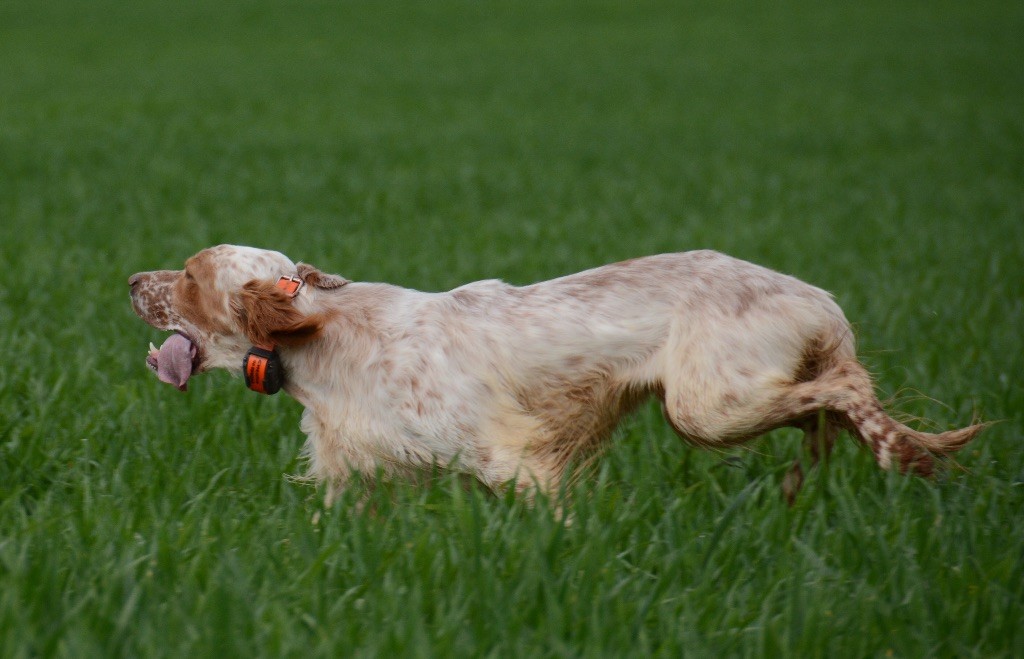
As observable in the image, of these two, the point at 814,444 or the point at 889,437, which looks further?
the point at 814,444

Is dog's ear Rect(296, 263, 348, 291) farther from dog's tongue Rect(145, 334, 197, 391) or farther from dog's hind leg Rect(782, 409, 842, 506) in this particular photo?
dog's hind leg Rect(782, 409, 842, 506)

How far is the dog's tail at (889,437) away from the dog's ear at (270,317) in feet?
5.17

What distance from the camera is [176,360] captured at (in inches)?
151

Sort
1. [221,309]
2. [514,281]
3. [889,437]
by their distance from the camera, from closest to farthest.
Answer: [889,437]
[221,309]
[514,281]

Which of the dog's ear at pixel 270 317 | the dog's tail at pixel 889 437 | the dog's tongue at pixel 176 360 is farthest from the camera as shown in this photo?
the dog's tongue at pixel 176 360

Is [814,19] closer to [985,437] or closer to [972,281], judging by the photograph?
[972,281]

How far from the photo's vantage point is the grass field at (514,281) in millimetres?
2889

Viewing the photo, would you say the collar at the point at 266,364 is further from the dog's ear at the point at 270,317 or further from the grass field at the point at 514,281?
the grass field at the point at 514,281

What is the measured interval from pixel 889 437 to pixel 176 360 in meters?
2.13

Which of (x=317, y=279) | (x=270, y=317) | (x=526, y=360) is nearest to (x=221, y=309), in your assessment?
(x=270, y=317)

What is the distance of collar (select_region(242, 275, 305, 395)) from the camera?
3725mm

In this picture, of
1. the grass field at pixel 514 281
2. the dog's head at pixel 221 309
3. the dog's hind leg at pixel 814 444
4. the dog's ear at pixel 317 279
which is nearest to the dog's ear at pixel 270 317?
the dog's head at pixel 221 309

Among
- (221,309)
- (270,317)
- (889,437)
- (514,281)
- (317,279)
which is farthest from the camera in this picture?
(514,281)

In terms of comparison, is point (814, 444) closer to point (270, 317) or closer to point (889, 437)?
point (889, 437)
